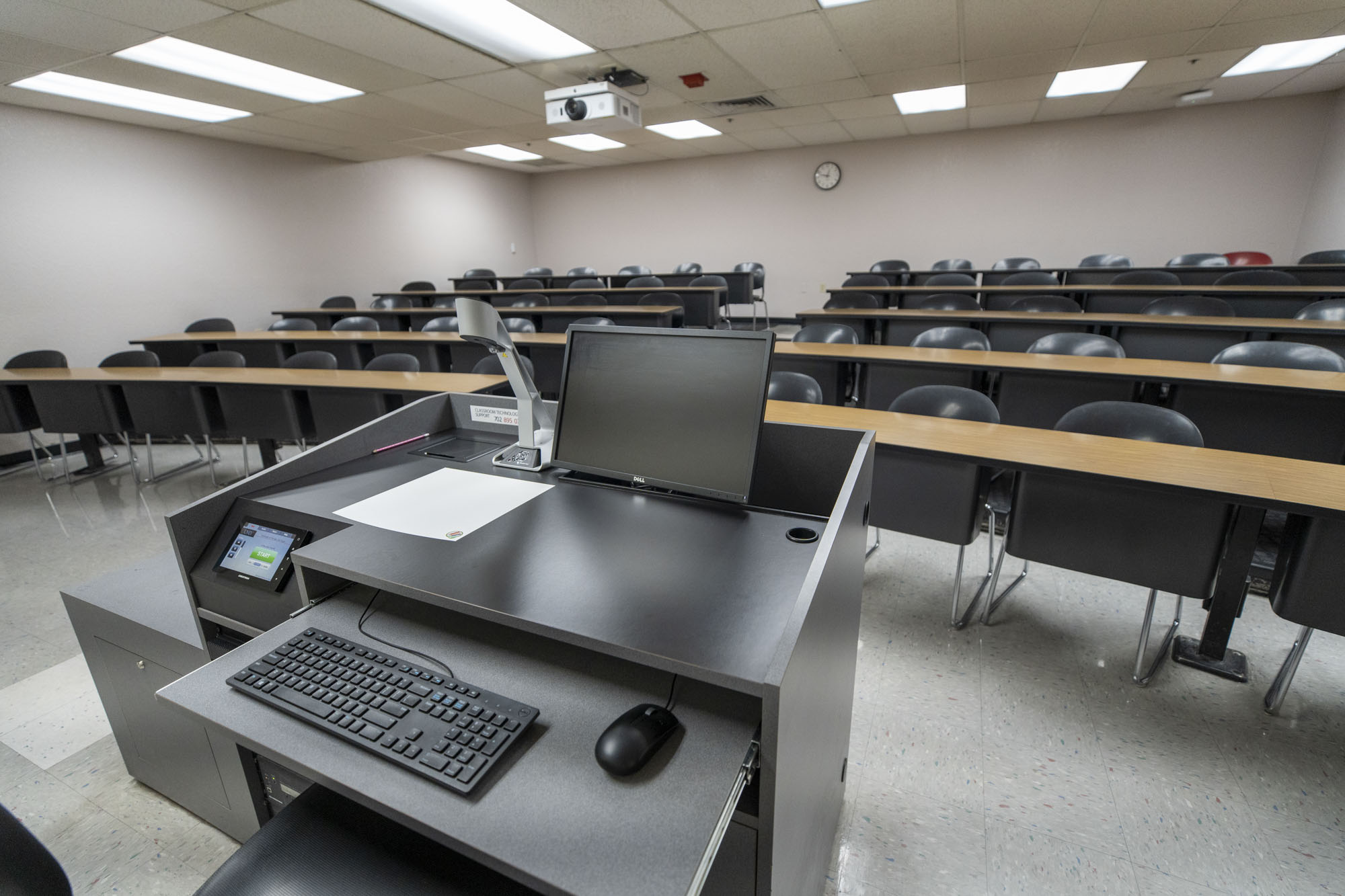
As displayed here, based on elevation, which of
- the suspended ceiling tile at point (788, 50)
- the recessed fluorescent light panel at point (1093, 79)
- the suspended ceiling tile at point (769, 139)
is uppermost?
the recessed fluorescent light panel at point (1093, 79)

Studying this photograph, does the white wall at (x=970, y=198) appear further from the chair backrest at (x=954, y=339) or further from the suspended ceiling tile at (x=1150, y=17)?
the chair backrest at (x=954, y=339)

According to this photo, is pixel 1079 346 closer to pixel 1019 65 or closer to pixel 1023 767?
pixel 1023 767

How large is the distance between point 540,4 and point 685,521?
363cm

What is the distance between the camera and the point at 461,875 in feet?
2.93

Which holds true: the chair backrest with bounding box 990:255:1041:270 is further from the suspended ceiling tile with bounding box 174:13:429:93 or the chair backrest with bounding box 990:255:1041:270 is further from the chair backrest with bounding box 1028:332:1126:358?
the suspended ceiling tile with bounding box 174:13:429:93

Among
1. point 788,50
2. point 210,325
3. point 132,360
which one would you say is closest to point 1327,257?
point 788,50

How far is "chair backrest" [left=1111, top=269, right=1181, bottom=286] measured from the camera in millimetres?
5074

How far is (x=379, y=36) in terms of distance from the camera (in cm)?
372

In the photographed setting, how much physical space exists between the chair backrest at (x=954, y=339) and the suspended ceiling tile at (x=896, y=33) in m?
1.91

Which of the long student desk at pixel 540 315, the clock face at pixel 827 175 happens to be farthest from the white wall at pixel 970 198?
the long student desk at pixel 540 315

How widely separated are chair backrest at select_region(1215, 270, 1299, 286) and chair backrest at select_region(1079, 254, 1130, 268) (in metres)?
1.50

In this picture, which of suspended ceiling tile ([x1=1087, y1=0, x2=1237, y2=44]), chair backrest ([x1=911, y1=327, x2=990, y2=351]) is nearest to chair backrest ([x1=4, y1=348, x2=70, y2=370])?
chair backrest ([x1=911, y1=327, x2=990, y2=351])

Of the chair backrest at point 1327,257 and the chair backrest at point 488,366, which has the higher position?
the chair backrest at point 1327,257

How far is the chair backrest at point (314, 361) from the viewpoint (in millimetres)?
3662
